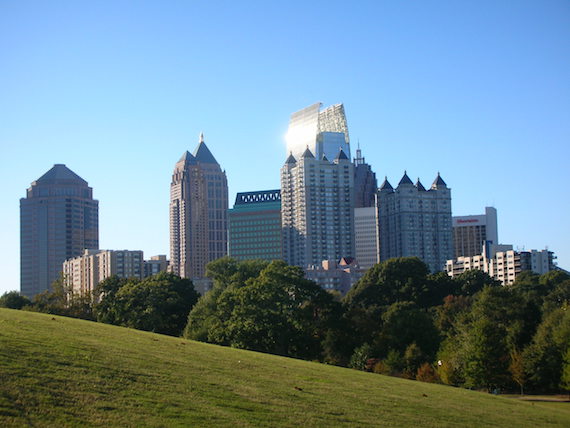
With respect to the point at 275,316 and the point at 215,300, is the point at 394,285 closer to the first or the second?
the point at 215,300

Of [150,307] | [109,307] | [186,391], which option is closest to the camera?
[186,391]

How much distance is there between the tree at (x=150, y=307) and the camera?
108 meters

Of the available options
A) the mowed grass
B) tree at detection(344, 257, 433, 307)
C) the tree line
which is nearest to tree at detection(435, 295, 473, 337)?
the tree line

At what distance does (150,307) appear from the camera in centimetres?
10931

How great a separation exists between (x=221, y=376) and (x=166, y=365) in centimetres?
266

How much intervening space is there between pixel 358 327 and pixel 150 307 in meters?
28.4

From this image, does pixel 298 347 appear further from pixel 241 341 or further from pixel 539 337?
pixel 539 337

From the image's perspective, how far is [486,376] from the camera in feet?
254

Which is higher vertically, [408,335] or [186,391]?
[186,391]

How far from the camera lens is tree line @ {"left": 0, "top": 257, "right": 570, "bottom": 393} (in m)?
79.0

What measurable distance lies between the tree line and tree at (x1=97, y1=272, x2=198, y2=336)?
0.14 meters

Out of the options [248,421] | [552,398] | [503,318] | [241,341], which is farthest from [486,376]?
[248,421]

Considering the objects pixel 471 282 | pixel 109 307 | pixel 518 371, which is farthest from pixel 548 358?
pixel 471 282

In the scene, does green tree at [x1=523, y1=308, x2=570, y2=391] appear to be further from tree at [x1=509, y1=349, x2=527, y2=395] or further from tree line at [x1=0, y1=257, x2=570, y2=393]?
tree at [x1=509, y1=349, x2=527, y2=395]
